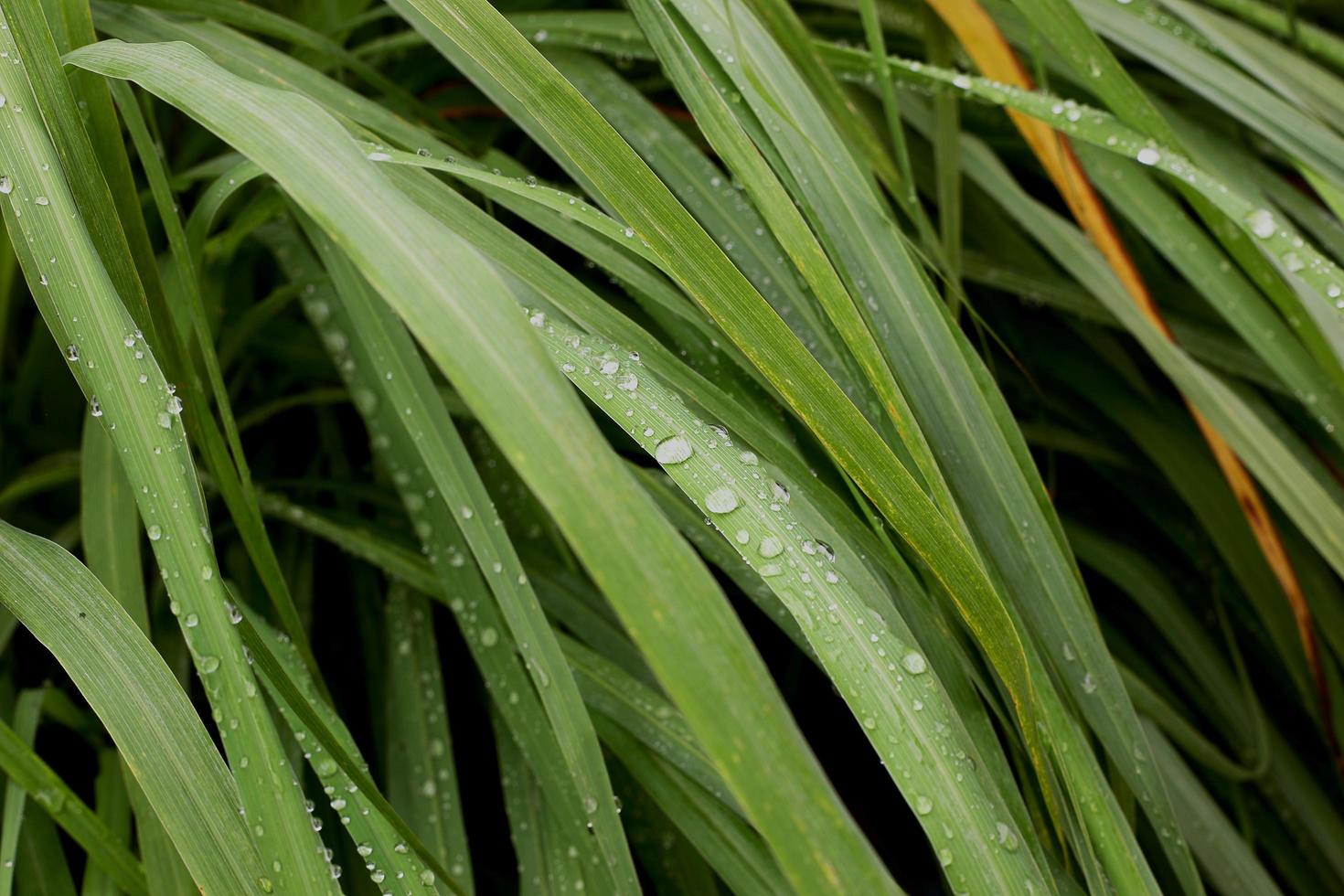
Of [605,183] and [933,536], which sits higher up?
[605,183]

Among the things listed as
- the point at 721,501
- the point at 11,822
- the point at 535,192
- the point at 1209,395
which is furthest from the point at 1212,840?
the point at 11,822

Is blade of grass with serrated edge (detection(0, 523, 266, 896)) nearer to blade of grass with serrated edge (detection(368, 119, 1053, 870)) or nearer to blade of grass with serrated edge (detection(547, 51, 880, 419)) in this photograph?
blade of grass with serrated edge (detection(368, 119, 1053, 870))

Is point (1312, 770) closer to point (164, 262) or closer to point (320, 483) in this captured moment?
point (320, 483)

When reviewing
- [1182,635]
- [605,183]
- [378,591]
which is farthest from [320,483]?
[1182,635]

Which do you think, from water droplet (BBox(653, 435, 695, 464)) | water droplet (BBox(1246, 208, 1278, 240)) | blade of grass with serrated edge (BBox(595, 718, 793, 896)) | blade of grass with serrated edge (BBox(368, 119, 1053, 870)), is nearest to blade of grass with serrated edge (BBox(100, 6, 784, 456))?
blade of grass with serrated edge (BBox(368, 119, 1053, 870))

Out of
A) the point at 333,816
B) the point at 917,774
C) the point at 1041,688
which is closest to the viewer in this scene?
the point at 917,774

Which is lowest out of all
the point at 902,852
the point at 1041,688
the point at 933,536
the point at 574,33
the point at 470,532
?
the point at 902,852

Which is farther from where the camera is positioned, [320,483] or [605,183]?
[320,483]

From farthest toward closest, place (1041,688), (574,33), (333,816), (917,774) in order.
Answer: (574,33) → (333,816) → (1041,688) → (917,774)

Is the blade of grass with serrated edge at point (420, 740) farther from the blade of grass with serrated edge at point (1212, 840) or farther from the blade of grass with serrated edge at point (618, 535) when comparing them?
the blade of grass with serrated edge at point (1212, 840)
